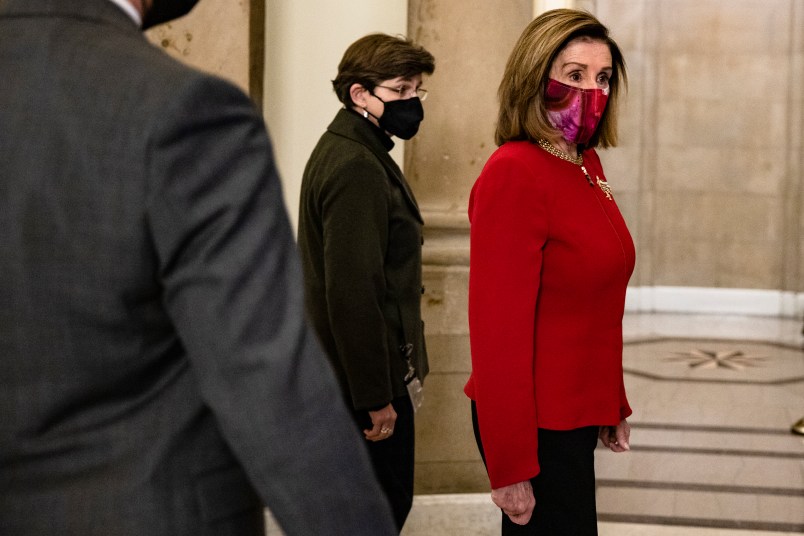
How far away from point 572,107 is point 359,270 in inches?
36.8

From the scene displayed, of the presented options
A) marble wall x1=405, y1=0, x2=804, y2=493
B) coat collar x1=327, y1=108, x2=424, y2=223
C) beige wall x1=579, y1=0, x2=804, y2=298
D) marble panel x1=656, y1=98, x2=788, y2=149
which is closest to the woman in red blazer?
coat collar x1=327, y1=108, x2=424, y2=223

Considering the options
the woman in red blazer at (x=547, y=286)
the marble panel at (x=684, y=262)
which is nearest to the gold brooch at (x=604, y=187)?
the woman in red blazer at (x=547, y=286)

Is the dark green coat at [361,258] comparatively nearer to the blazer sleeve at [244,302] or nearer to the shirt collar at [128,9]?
the shirt collar at [128,9]

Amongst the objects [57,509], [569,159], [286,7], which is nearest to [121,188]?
[57,509]

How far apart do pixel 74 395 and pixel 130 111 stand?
0.34 meters

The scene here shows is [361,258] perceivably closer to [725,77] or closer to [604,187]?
[604,187]

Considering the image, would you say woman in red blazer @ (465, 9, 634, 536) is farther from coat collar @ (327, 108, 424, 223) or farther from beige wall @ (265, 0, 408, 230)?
beige wall @ (265, 0, 408, 230)

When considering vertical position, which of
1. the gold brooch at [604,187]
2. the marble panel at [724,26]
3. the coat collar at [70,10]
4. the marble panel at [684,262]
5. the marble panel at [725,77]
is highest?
the marble panel at [724,26]

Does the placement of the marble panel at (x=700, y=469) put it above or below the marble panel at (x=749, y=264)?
below

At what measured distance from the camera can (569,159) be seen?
245 centimetres

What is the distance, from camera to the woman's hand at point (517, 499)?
2.33 meters

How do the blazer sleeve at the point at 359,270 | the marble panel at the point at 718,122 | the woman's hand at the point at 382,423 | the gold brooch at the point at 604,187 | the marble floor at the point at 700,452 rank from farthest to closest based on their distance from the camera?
the marble panel at the point at 718,122, the marble floor at the point at 700,452, the woman's hand at the point at 382,423, the blazer sleeve at the point at 359,270, the gold brooch at the point at 604,187

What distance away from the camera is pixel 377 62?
3359 mm

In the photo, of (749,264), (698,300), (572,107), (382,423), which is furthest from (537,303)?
(749,264)
